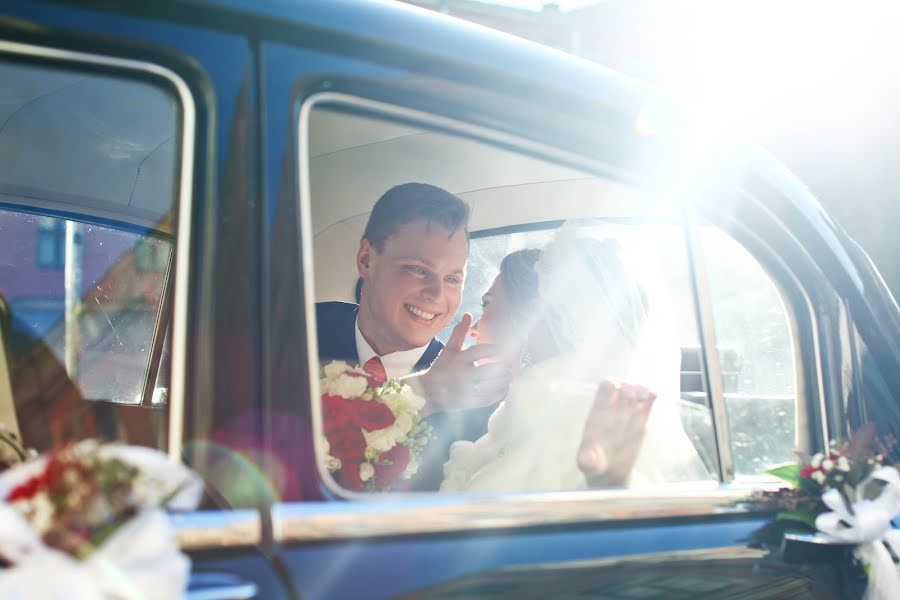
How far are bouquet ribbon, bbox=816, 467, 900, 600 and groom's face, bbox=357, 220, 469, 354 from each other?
1661mm

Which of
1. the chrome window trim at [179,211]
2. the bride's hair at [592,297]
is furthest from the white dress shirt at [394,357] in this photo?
the chrome window trim at [179,211]

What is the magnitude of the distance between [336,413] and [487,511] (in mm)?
728

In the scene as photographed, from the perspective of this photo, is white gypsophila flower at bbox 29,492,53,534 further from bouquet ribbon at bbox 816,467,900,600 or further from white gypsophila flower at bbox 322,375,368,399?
bouquet ribbon at bbox 816,467,900,600

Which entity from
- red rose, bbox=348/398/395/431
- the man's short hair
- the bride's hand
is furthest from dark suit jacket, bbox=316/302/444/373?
the bride's hand

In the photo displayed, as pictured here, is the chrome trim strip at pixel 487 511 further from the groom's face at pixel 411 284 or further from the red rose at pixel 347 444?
the groom's face at pixel 411 284

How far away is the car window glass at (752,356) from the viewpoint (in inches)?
79.1

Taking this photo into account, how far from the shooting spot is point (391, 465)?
223 centimetres

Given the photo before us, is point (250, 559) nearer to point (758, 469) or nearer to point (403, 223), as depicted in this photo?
point (758, 469)

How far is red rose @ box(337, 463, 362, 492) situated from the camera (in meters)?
1.99

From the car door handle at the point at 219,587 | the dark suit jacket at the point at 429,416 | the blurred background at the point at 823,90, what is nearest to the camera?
the car door handle at the point at 219,587

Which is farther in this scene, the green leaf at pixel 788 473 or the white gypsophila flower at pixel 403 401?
the white gypsophila flower at pixel 403 401

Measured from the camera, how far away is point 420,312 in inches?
132

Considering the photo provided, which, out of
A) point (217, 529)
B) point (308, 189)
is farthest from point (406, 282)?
point (217, 529)

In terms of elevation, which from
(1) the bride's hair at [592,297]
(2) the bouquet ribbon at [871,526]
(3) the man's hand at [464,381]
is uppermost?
(1) the bride's hair at [592,297]
